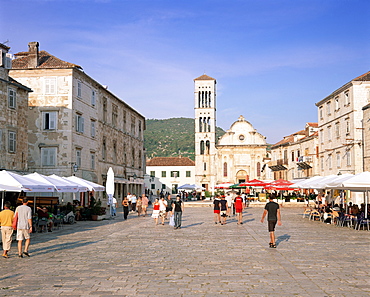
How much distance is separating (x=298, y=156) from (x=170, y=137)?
87339mm

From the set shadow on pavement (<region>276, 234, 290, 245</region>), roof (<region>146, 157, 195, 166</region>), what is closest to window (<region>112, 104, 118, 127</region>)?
shadow on pavement (<region>276, 234, 290, 245</region>)

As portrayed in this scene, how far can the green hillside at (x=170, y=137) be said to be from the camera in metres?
134

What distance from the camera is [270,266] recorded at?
1023cm

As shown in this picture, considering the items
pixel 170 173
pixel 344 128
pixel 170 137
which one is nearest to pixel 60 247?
pixel 344 128

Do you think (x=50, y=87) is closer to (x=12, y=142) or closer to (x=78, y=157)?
Result: (x=78, y=157)

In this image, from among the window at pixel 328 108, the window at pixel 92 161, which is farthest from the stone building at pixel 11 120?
the window at pixel 328 108

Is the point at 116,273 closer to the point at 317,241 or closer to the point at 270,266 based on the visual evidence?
the point at 270,266

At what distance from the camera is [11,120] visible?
26.9 m

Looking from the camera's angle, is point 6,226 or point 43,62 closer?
point 6,226

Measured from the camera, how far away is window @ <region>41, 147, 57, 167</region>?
32562 millimetres

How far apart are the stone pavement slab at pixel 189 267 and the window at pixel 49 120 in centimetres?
1764

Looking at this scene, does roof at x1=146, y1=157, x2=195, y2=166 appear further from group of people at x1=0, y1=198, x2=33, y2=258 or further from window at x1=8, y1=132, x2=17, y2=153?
group of people at x1=0, y1=198, x2=33, y2=258

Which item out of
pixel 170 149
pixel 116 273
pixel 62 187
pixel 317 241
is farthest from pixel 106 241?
pixel 170 149

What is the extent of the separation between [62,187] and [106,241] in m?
4.90
